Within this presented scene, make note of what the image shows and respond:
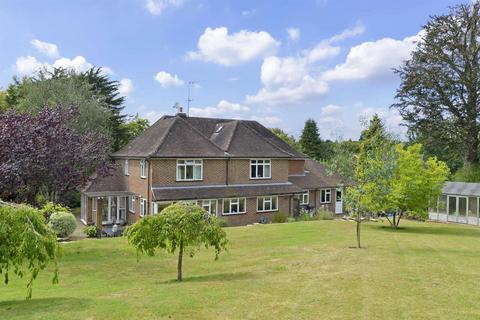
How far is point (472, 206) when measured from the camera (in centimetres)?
3247

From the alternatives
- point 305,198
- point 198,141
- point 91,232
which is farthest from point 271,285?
point 305,198

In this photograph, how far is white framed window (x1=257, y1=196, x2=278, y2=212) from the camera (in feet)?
95.2

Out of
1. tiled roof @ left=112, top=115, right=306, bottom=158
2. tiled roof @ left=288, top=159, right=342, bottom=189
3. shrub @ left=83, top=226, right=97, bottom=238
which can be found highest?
tiled roof @ left=112, top=115, right=306, bottom=158

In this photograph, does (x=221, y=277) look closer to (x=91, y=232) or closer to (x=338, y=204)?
(x=91, y=232)

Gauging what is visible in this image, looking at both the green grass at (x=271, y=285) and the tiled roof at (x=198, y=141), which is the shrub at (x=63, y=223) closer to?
the green grass at (x=271, y=285)

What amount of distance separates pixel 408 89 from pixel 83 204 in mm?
31294

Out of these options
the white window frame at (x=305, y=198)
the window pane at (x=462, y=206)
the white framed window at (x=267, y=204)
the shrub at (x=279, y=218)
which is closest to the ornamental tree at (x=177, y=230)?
the shrub at (x=279, y=218)

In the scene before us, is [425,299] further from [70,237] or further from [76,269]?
[70,237]

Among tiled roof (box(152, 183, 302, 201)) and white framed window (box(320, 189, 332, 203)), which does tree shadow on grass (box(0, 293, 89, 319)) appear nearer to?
tiled roof (box(152, 183, 302, 201))

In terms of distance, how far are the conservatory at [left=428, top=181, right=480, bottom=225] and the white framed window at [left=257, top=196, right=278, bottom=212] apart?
13.6 meters

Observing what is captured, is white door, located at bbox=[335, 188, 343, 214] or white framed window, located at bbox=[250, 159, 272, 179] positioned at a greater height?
white framed window, located at bbox=[250, 159, 272, 179]

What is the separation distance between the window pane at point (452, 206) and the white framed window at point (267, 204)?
16.6m

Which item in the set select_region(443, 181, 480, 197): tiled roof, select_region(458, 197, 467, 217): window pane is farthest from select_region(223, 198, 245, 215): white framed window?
select_region(458, 197, 467, 217): window pane

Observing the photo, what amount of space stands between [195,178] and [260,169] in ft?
19.1
